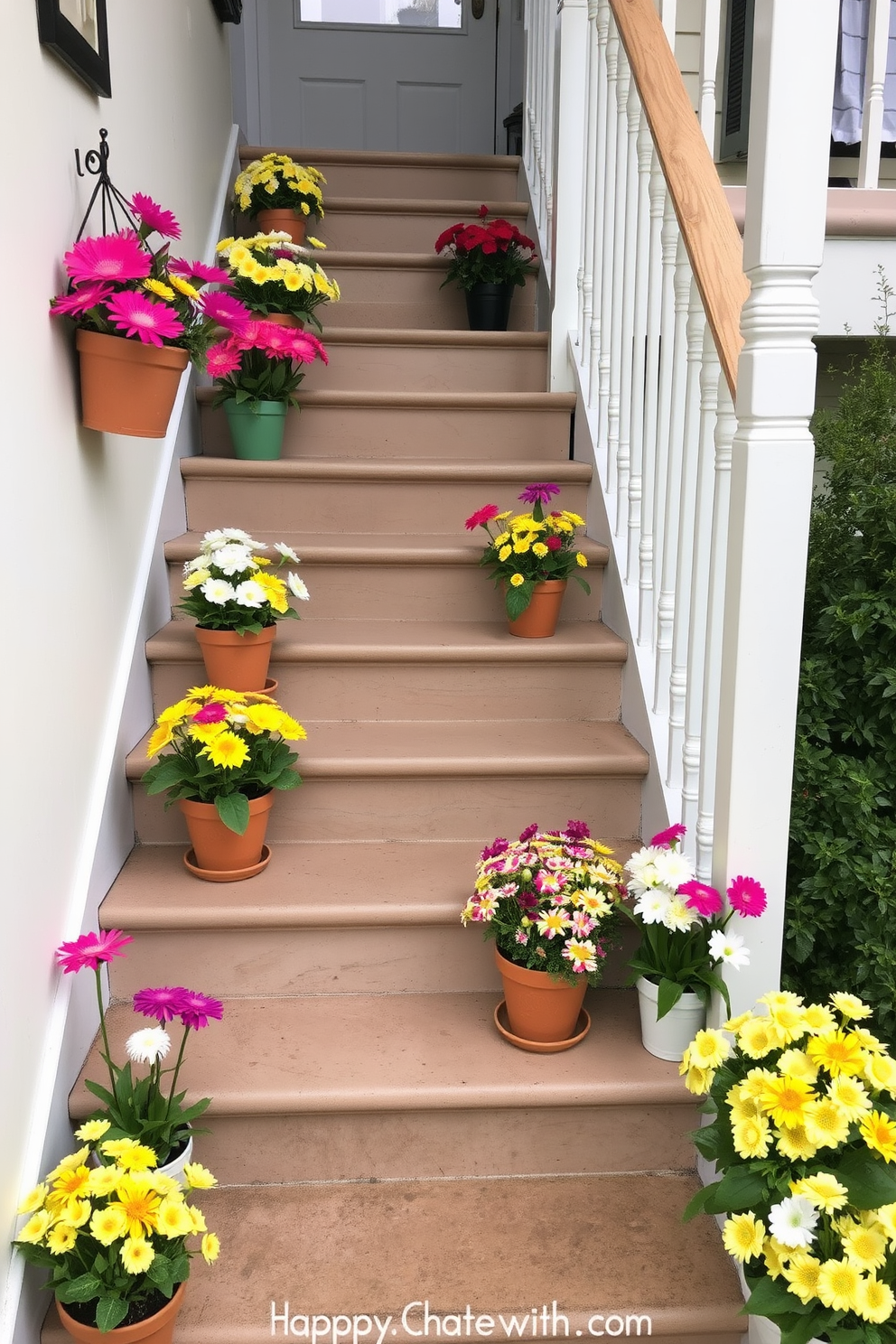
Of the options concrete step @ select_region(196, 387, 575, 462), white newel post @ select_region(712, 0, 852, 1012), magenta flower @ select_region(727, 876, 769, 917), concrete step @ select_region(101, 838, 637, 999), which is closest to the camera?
white newel post @ select_region(712, 0, 852, 1012)

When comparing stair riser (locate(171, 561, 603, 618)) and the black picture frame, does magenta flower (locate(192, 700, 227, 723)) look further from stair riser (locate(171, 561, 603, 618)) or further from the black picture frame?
the black picture frame

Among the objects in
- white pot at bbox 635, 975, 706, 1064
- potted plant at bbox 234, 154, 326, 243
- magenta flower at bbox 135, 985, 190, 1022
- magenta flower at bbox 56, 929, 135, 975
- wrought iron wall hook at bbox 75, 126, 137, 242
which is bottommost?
white pot at bbox 635, 975, 706, 1064

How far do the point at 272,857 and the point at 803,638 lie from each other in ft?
3.67

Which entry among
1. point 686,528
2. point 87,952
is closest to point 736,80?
point 686,528

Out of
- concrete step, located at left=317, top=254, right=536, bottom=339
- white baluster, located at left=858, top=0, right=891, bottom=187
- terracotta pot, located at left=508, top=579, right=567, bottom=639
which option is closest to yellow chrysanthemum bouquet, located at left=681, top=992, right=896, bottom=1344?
terracotta pot, located at left=508, top=579, right=567, bottom=639

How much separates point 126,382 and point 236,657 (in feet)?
1.88

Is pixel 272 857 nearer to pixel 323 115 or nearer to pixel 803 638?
pixel 803 638

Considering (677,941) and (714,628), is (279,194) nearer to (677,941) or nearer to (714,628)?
(714,628)

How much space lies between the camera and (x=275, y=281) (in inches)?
103

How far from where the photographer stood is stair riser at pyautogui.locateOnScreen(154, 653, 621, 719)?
85.5 inches

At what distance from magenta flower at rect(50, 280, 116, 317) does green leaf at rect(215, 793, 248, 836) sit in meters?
0.78

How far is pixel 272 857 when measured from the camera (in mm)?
1925

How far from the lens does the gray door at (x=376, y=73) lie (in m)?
4.56

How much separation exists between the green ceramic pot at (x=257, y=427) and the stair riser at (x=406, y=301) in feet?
2.53
